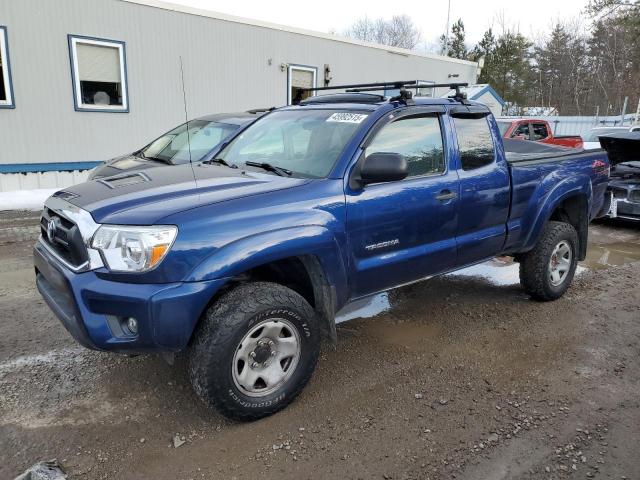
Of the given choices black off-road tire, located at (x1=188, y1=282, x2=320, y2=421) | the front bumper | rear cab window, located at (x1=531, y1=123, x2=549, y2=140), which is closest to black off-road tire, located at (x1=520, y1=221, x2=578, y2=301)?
black off-road tire, located at (x1=188, y1=282, x2=320, y2=421)

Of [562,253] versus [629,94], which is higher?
[629,94]

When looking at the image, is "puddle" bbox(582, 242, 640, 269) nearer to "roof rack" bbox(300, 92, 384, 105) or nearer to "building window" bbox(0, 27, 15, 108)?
"roof rack" bbox(300, 92, 384, 105)

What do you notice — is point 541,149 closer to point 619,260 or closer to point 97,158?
point 619,260

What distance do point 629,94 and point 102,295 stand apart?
47.7m

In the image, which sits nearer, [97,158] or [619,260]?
[619,260]

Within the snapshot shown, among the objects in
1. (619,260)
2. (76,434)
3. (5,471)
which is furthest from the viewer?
(619,260)

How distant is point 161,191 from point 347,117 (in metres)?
1.43

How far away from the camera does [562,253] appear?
494 centimetres

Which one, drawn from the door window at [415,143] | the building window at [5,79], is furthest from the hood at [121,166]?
the door window at [415,143]

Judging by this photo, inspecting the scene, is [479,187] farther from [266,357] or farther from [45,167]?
[45,167]

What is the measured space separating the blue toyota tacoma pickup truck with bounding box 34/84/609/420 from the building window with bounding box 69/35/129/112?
7.96 m

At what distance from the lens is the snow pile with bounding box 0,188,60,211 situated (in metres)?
9.31

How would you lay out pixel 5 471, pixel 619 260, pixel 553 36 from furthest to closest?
pixel 553 36 < pixel 619 260 < pixel 5 471

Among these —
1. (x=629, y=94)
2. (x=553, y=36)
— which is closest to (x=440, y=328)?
(x=629, y=94)
